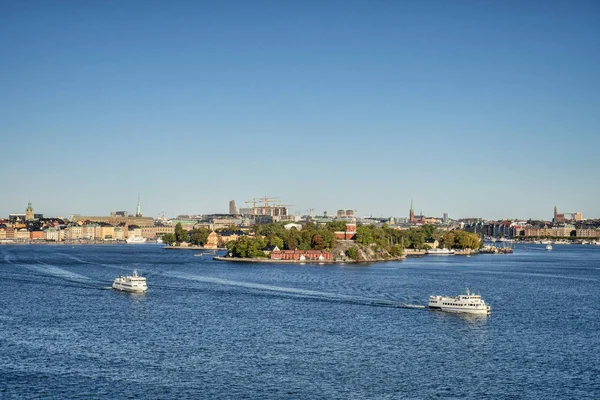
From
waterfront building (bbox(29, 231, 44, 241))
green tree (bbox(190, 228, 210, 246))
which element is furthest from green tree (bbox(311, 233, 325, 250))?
waterfront building (bbox(29, 231, 44, 241))

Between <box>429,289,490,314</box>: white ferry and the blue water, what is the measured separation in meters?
1.05

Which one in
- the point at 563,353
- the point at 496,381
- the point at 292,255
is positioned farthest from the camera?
the point at 292,255

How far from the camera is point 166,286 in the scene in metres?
47.7

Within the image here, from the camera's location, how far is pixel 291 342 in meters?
27.9

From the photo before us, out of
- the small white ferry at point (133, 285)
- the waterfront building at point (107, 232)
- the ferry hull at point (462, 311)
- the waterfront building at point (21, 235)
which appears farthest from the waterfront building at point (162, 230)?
the ferry hull at point (462, 311)

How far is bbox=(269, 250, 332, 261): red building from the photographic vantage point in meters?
76.6

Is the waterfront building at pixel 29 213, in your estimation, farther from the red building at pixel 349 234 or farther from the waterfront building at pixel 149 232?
the red building at pixel 349 234

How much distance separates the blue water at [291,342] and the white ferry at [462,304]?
3.45 feet

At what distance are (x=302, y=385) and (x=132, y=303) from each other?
18.5 meters

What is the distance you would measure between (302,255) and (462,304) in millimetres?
41101

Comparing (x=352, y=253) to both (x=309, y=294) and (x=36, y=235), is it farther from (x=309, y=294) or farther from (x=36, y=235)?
(x=36, y=235)

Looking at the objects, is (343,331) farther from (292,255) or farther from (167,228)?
(167,228)

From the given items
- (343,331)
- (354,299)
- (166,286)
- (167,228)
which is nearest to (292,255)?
(166,286)

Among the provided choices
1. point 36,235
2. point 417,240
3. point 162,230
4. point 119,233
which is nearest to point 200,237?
point 417,240
